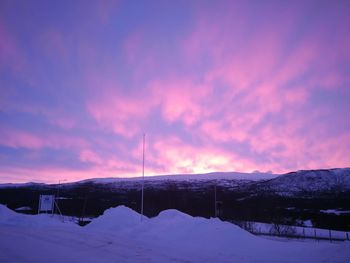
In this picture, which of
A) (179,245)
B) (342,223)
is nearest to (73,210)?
(342,223)

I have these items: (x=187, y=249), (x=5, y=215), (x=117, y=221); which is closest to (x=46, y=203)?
(x=5, y=215)

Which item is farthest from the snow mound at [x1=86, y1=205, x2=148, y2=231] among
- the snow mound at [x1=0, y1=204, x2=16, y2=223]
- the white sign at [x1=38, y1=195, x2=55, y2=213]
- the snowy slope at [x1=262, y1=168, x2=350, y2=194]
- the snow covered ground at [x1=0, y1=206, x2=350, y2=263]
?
the snowy slope at [x1=262, y1=168, x2=350, y2=194]

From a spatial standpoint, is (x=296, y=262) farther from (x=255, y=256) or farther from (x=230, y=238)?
(x=230, y=238)

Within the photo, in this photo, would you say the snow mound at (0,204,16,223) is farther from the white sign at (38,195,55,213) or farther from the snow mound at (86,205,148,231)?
the snow mound at (86,205,148,231)

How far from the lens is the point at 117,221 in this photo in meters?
30.5

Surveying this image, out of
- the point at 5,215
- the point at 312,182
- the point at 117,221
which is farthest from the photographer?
Result: the point at 312,182

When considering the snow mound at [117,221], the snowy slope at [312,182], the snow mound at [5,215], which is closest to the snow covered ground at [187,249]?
the snow mound at [117,221]

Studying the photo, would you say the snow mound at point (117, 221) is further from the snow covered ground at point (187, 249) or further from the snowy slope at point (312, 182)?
the snowy slope at point (312, 182)

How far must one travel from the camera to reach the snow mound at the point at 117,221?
28.9 meters

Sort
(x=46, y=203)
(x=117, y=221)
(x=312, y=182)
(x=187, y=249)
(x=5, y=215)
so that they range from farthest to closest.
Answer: (x=312, y=182), (x=46, y=203), (x=5, y=215), (x=117, y=221), (x=187, y=249)

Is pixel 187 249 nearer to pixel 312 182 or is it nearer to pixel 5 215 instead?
pixel 5 215

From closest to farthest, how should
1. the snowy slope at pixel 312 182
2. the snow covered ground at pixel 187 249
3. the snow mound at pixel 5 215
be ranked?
the snow covered ground at pixel 187 249 < the snow mound at pixel 5 215 < the snowy slope at pixel 312 182

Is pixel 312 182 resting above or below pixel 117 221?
above

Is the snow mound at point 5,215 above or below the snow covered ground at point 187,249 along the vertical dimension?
above
